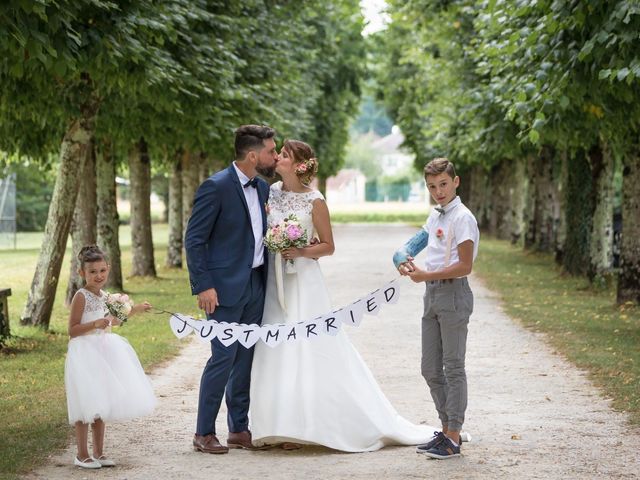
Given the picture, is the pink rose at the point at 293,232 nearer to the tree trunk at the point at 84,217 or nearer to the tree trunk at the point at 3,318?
the tree trunk at the point at 3,318

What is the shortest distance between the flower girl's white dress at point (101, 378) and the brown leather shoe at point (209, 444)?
45 cm

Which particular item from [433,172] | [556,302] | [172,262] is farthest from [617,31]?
[172,262]

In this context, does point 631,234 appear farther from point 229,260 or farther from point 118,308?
point 118,308

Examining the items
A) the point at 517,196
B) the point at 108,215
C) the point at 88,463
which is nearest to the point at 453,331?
the point at 88,463

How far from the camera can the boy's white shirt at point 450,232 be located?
7238 millimetres

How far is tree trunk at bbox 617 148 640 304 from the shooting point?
56.8ft

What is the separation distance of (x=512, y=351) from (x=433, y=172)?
623cm

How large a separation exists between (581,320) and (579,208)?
22.7ft

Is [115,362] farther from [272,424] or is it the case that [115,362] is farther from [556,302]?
[556,302]

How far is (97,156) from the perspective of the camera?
2225 centimetres

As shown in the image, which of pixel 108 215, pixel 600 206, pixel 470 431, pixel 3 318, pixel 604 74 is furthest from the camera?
pixel 600 206

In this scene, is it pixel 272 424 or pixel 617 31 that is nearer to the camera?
pixel 272 424

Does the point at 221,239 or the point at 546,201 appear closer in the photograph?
the point at 221,239

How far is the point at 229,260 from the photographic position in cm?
757
